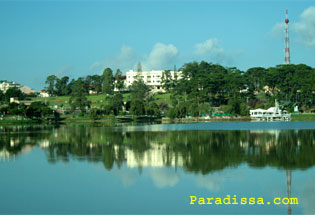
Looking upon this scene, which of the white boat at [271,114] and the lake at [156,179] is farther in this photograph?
the white boat at [271,114]

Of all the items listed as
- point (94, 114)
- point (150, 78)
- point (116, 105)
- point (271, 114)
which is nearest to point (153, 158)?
point (94, 114)

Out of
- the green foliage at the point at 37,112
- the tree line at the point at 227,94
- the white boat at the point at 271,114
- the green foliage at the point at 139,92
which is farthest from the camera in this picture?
the green foliage at the point at 139,92

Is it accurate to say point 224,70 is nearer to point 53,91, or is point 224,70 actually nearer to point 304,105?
point 304,105

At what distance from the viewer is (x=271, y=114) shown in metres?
96.8

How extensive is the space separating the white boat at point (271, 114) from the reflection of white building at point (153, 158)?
6708cm

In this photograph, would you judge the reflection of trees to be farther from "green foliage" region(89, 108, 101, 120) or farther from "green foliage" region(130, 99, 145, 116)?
"green foliage" region(130, 99, 145, 116)

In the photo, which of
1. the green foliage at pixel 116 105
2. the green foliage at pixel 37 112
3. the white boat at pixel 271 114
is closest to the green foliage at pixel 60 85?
the green foliage at pixel 116 105

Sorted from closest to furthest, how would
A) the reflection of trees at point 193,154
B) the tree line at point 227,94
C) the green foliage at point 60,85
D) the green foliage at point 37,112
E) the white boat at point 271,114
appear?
1. the reflection of trees at point 193,154
2. the green foliage at point 37,112
3. the white boat at point 271,114
4. the tree line at point 227,94
5. the green foliage at point 60,85

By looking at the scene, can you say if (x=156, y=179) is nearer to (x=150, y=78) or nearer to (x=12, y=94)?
(x=12, y=94)

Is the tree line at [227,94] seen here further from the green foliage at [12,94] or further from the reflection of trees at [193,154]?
the reflection of trees at [193,154]

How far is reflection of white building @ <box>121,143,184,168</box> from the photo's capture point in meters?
24.5

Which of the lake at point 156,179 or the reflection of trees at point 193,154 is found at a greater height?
the reflection of trees at point 193,154

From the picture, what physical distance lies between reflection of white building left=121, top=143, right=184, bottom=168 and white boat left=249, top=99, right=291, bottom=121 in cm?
6708

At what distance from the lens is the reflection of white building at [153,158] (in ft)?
80.3
